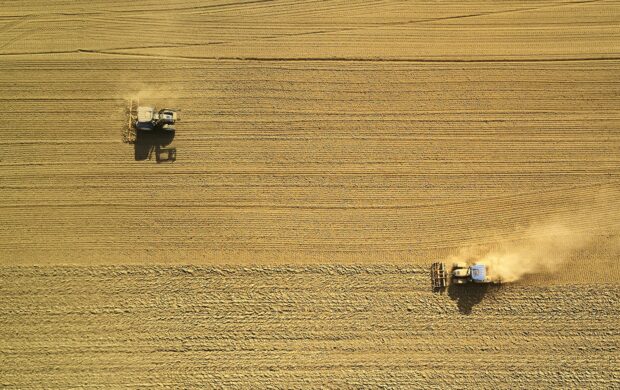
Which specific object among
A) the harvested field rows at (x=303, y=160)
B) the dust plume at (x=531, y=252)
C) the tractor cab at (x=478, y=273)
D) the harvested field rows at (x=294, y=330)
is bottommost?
the harvested field rows at (x=294, y=330)

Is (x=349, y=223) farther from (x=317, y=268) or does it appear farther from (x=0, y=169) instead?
(x=0, y=169)

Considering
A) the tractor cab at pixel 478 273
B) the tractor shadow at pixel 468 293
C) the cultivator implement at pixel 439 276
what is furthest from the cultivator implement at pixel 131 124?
the tractor cab at pixel 478 273

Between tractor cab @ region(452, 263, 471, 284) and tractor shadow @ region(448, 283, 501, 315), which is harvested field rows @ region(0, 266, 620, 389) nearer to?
tractor shadow @ region(448, 283, 501, 315)

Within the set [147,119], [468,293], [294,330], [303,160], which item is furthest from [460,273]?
[147,119]

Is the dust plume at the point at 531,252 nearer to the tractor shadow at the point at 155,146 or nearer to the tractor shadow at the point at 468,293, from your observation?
the tractor shadow at the point at 468,293

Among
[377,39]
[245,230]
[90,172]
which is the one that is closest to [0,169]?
[90,172]
